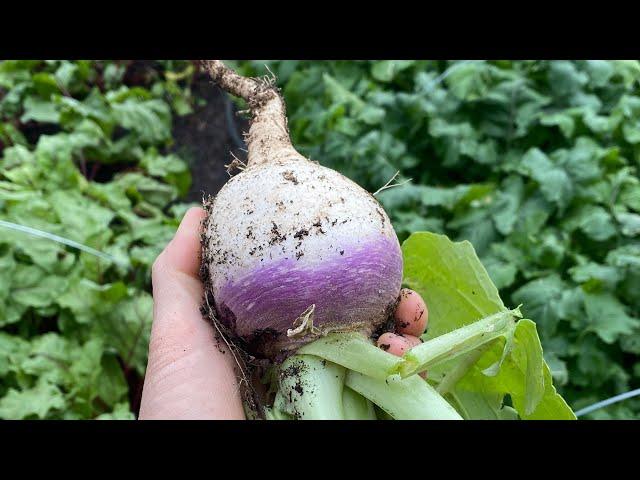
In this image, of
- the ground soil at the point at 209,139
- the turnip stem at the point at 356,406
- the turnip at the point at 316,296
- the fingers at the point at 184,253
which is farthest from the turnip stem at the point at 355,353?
the ground soil at the point at 209,139

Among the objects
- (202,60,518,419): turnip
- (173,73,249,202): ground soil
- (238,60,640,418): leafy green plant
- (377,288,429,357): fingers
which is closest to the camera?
(202,60,518,419): turnip

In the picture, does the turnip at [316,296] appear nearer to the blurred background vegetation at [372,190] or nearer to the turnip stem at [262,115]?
the turnip stem at [262,115]

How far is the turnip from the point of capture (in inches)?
66.4

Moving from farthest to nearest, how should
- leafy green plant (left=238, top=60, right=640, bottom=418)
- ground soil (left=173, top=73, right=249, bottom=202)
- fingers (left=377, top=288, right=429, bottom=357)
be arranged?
1. ground soil (left=173, top=73, right=249, bottom=202)
2. leafy green plant (left=238, top=60, right=640, bottom=418)
3. fingers (left=377, top=288, right=429, bottom=357)

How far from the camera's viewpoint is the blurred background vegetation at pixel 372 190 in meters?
3.03

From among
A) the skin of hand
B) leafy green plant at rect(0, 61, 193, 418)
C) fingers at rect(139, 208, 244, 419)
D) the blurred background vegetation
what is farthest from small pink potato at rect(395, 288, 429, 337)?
leafy green plant at rect(0, 61, 193, 418)

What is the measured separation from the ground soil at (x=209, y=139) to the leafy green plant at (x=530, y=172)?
0.70 metres

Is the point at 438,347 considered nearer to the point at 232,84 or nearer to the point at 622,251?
the point at 232,84

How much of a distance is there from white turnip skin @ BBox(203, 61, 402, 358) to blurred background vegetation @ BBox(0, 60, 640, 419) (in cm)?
A: 131

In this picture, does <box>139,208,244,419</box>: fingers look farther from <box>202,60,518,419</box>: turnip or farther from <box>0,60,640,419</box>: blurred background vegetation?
<box>0,60,640,419</box>: blurred background vegetation

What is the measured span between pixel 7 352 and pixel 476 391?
2301 millimetres

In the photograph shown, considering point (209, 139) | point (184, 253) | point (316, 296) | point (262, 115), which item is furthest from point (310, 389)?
point (209, 139)

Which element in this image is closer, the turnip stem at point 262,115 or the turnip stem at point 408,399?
the turnip stem at point 408,399

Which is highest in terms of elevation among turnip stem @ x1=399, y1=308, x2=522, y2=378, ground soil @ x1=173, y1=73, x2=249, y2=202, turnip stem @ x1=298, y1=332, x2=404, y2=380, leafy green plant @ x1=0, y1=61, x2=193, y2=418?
turnip stem @ x1=399, y1=308, x2=522, y2=378
